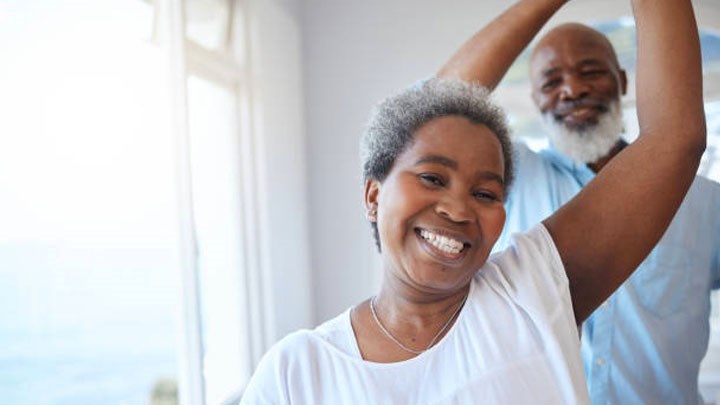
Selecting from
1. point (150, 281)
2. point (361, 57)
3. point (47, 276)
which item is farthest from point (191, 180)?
→ point (361, 57)

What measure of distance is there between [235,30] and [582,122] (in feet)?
6.62

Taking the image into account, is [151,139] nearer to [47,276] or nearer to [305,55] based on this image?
[47,276]

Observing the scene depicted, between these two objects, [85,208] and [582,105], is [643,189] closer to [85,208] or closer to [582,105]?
[582,105]

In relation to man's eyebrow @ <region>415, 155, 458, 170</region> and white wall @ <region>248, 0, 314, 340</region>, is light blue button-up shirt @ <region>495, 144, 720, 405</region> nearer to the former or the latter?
man's eyebrow @ <region>415, 155, 458, 170</region>

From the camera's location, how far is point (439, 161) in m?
0.92

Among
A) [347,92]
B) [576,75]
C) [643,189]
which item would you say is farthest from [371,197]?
[347,92]

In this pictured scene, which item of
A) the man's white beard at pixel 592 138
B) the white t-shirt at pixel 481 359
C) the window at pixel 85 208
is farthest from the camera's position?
the man's white beard at pixel 592 138

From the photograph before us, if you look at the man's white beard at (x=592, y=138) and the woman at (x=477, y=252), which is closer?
the woman at (x=477, y=252)

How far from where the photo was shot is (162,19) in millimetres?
2564

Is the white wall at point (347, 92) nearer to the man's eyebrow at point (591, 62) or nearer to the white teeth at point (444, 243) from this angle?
the man's eyebrow at point (591, 62)

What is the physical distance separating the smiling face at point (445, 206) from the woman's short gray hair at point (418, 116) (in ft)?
0.06

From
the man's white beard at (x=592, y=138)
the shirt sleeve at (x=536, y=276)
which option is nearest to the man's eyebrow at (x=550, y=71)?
the man's white beard at (x=592, y=138)

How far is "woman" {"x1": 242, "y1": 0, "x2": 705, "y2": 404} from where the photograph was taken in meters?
0.88

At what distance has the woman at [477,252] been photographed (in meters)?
0.88
